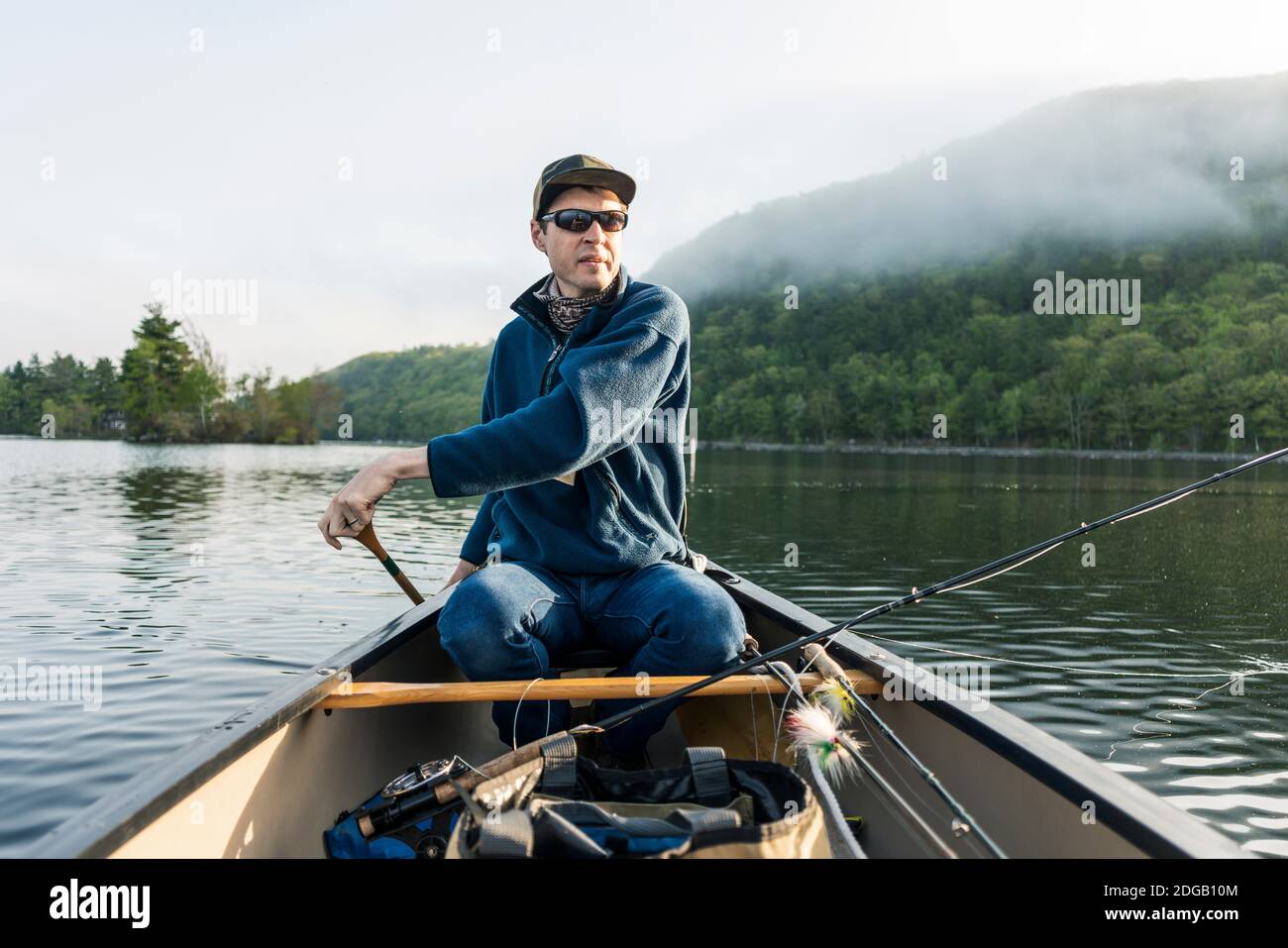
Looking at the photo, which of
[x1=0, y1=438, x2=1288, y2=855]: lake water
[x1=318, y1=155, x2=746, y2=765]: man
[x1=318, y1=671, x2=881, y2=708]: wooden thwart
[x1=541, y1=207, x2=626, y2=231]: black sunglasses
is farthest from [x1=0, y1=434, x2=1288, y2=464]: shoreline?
[x1=318, y1=671, x2=881, y2=708]: wooden thwart

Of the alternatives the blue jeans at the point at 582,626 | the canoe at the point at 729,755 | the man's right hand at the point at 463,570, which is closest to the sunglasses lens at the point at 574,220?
the blue jeans at the point at 582,626

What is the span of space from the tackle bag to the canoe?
44cm

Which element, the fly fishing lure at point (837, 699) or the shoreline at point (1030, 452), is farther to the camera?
the shoreline at point (1030, 452)

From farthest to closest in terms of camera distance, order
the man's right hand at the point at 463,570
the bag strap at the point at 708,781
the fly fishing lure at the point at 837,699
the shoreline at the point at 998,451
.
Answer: the shoreline at the point at 998,451, the man's right hand at the point at 463,570, the fly fishing lure at the point at 837,699, the bag strap at the point at 708,781

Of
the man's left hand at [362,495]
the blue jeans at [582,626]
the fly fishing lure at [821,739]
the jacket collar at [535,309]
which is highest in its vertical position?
the jacket collar at [535,309]

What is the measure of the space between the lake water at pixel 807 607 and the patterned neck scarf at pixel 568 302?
409 centimetres

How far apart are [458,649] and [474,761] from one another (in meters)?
1.34

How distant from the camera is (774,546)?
19141mm

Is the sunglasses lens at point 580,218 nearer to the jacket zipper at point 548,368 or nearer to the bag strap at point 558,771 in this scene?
the jacket zipper at point 548,368

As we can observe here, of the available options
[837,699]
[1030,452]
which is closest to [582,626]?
[837,699]

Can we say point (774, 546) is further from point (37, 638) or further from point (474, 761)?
point (474, 761)

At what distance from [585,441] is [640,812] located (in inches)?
41.2

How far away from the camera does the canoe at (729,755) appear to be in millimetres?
1825

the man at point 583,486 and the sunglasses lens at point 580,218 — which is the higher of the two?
the sunglasses lens at point 580,218
